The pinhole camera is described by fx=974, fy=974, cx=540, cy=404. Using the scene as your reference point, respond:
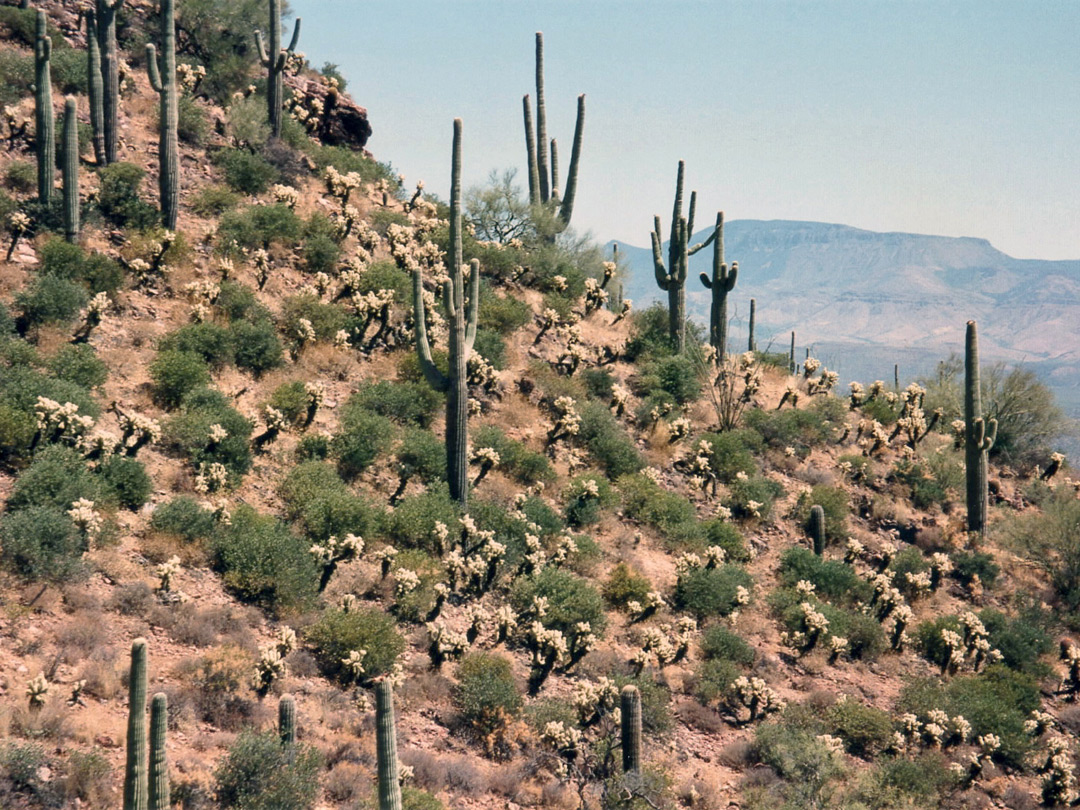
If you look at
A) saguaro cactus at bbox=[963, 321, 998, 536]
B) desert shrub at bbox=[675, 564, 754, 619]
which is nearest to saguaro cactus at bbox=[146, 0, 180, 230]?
desert shrub at bbox=[675, 564, 754, 619]

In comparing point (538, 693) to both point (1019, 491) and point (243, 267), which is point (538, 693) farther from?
point (1019, 491)

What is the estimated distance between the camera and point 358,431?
18438 mm

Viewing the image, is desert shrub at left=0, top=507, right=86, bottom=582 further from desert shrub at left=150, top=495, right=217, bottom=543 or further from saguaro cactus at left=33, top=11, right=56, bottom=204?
saguaro cactus at left=33, top=11, right=56, bottom=204

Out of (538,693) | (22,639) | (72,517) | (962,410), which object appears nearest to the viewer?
(22,639)

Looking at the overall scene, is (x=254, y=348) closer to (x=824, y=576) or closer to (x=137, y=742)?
(x=137, y=742)

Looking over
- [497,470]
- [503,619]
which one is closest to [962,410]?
[497,470]

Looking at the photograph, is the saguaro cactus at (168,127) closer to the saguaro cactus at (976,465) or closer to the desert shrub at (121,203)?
the desert shrub at (121,203)

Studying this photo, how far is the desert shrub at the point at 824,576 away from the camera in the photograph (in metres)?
20.2

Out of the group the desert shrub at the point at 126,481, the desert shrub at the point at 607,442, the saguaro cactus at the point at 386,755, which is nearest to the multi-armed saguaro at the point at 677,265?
the desert shrub at the point at 607,442

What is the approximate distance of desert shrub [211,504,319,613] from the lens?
14453mm

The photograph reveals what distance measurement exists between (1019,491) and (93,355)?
933 inches

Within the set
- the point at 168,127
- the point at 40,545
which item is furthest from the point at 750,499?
the point at 168,127

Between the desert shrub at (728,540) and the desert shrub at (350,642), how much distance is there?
8485mm

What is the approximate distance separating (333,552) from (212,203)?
35.5ft
